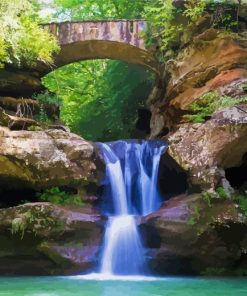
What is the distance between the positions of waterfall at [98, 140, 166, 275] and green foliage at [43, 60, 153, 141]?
26.4 feet

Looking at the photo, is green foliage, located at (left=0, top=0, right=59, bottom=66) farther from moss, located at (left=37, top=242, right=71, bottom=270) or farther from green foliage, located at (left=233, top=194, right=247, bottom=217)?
green foliage, located at (left=233, top=194, right=247, bottom=217)

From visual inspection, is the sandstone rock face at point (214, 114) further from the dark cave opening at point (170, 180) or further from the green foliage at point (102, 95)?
the green foliage at point (102, 95)

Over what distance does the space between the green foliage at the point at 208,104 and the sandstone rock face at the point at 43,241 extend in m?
4.29

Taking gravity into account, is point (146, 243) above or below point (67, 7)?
below

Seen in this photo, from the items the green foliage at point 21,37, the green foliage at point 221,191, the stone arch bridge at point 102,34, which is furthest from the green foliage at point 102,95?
the green foliage at point 221,191

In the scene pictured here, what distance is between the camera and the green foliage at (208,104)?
1124 cm

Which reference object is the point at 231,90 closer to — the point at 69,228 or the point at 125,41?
the point at 125,41

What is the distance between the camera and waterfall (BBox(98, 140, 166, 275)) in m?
9.41

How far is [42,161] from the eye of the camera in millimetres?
10555

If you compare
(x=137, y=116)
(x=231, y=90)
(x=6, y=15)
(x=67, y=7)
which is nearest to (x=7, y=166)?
(x=6, y=15)

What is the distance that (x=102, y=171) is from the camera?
11.6 meters

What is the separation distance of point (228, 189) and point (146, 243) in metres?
2.31

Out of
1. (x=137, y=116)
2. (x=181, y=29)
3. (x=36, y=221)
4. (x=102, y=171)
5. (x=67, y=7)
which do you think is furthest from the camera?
(x=67, y=7)

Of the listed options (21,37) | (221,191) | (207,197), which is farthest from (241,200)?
(21,37)
